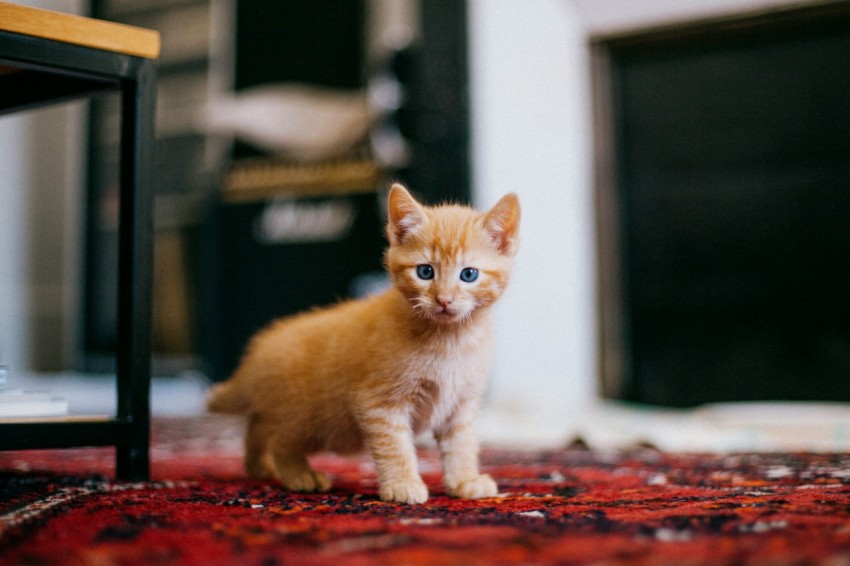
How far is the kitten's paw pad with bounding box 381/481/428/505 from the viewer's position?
105 centimetres

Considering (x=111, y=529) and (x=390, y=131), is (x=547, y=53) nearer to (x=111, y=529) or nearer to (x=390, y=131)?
(x=390, y=131)

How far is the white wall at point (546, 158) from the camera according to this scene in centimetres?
302

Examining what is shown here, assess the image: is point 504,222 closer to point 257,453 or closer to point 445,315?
point 445,315

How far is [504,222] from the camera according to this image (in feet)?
3.70

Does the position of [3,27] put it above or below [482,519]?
above

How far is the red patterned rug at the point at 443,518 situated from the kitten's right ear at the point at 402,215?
37cm

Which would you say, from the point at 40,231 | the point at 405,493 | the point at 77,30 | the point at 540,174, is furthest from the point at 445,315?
the point at 40,231

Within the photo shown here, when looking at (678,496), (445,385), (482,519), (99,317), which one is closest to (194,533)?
(482,519)

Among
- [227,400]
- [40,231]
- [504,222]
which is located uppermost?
[40,231]

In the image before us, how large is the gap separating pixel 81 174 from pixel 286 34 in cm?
157

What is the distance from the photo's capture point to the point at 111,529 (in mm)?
834

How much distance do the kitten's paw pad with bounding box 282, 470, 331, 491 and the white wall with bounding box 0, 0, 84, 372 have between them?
11.3 ft

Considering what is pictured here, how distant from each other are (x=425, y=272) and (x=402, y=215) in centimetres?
10

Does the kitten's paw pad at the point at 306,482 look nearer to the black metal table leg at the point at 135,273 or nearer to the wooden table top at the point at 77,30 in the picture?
the black metal table leg at the point at 135,273
